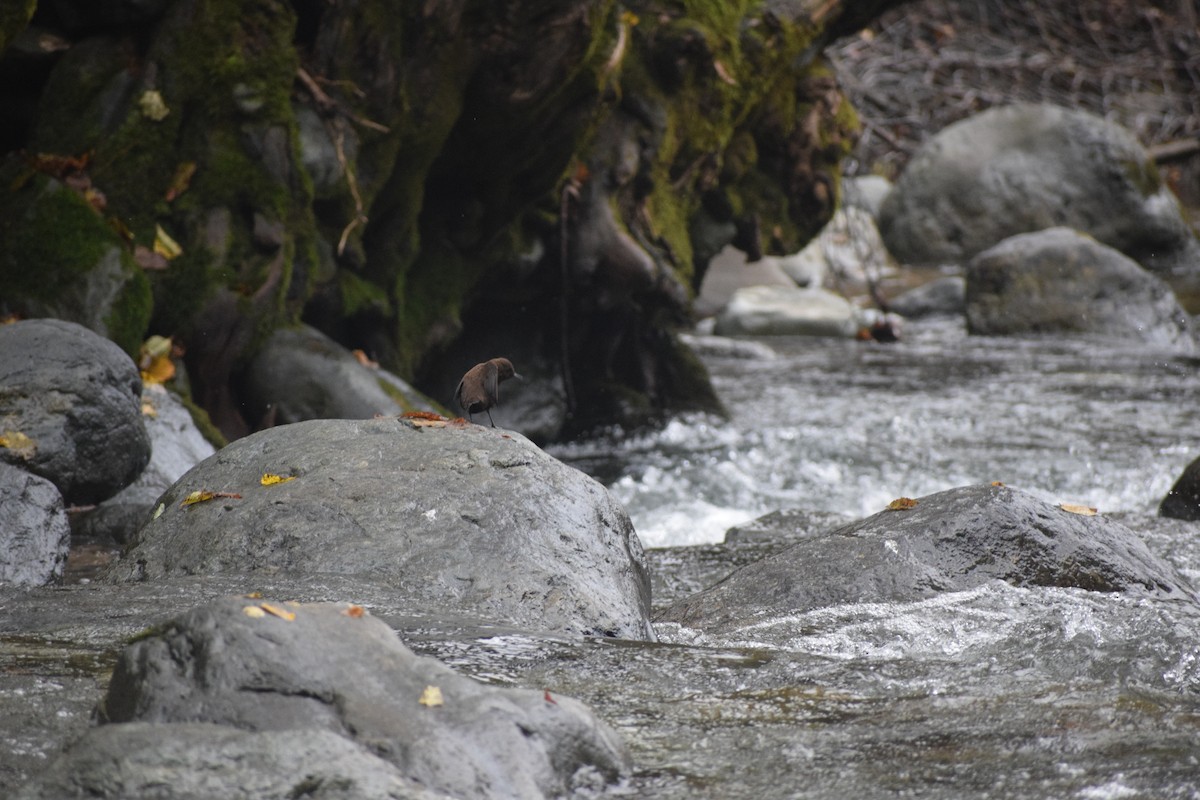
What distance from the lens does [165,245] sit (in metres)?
5.85

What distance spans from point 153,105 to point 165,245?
25.3 inches

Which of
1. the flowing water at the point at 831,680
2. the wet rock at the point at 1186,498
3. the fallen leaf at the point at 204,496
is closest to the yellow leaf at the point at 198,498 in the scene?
the fallen leaf at the point at 204,496

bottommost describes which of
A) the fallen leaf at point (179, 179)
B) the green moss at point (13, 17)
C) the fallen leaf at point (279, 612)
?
the fallen leaf at point (179, 179)

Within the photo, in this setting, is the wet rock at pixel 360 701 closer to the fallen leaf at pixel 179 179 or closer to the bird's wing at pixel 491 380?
the bird's wing at pixel 491 380

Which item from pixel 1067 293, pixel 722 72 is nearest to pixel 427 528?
pixel 722 72

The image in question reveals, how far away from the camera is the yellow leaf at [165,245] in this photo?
5832 mm

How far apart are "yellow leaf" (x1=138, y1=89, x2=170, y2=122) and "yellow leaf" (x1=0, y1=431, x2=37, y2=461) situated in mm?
1894

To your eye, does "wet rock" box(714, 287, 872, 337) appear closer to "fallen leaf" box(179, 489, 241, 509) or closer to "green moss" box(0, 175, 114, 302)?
"green moss" box(0, 175, 114, 302)

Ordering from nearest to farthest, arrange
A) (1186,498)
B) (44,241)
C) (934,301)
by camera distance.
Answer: (44,241) < (1186,498) < (934,301)

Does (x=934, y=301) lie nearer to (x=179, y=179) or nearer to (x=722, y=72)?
(x=722, y=72)

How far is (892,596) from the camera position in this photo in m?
3.79

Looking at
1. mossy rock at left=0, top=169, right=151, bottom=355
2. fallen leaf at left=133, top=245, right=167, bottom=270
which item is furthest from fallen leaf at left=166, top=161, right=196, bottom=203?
mossy rock at left=0, top=169, right=151, bottom=355

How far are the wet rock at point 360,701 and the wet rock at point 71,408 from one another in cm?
262

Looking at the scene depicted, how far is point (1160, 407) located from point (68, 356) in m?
7.89
